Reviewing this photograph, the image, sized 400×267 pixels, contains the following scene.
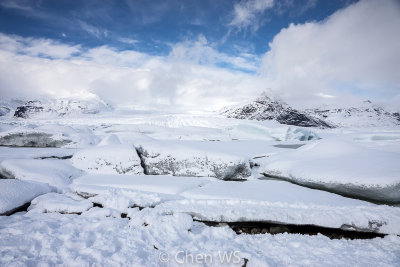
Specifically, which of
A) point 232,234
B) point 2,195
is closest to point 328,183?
point 232,234

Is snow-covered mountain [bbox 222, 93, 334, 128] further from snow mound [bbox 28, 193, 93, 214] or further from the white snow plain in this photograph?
snow mound [bbox 28, 193, 93, 214]

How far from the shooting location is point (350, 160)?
5.77 meters

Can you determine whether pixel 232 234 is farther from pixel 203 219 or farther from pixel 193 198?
pixel 193 198

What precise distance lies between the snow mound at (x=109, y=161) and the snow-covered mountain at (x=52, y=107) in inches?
6709

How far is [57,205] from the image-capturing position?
14.6ft

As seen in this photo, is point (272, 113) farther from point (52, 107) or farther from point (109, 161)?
point (52, 107)

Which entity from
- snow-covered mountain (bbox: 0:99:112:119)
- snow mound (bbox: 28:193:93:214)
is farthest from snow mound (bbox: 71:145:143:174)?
snow-covered mountain (bbox: 0:99:112:119)

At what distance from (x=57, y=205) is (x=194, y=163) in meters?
3.61

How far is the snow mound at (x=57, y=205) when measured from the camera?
439 centimetres

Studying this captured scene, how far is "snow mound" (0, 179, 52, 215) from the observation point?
438cm

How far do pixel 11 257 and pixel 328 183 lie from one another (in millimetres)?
5910

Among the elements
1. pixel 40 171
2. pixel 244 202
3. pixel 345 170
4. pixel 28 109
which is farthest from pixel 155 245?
pixel 28 109

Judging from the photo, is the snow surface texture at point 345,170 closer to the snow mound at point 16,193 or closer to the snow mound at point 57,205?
the snow mound at point 57,205

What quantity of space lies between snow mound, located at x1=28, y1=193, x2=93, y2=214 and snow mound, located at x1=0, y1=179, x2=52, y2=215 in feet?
0.77
